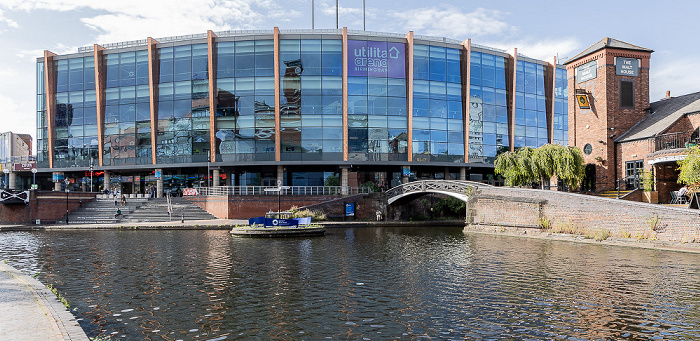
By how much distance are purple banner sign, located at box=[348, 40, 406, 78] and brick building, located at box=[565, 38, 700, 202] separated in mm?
20379

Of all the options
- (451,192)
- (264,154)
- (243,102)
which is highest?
(243,102)

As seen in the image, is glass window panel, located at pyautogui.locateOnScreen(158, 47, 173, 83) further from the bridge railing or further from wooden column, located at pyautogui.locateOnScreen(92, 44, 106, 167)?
the bridge railing

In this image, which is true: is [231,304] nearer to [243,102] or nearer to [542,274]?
[542,274]

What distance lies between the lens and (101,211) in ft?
162

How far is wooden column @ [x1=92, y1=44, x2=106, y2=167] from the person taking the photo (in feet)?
188

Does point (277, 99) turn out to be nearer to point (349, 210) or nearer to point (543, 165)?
point (349, 210)

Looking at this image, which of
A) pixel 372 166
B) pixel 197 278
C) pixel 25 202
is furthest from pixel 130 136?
pixel 197 278

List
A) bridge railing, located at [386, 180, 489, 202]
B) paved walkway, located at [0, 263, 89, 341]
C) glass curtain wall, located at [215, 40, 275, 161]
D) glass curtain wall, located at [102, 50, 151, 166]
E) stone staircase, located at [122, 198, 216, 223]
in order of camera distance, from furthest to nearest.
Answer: glass curtain wall, located at [102, 50, 151, 166] → glass curtain wall, located at [215, 40, 275, 161] → stone staircase, located at [122, 198, 216, 223] → bridge railing, located at [386, 180, 489, 202] → paved walkway, located at [0, 263, 89, 341]

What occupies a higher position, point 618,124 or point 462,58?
point 462,58

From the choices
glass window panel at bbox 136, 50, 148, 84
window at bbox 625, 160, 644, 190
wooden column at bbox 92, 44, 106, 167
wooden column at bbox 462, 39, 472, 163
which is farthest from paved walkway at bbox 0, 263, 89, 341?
wooden column at bbox 462, 39, 472, 163

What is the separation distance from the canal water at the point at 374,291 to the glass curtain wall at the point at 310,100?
2726cm

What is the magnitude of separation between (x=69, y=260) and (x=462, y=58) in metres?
47.5

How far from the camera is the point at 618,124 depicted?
37.4m

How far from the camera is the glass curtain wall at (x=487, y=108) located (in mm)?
57531
